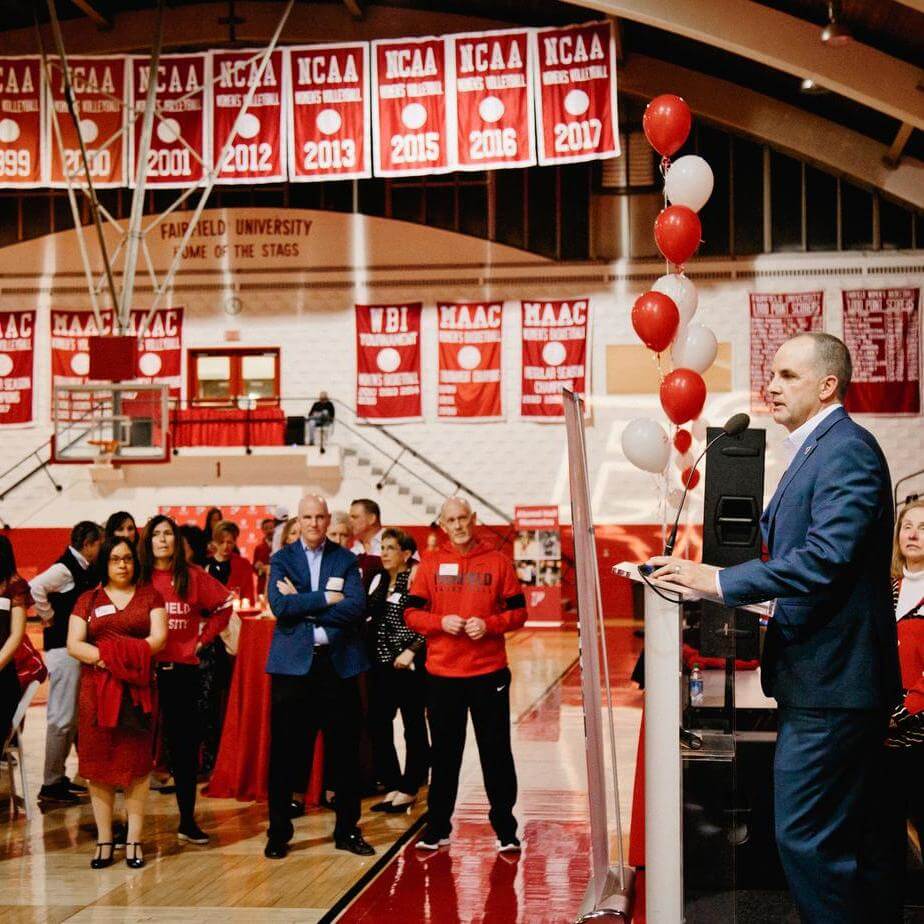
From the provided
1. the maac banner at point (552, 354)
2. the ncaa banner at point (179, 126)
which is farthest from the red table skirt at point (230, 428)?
the ncaa banner at point (179, 126)

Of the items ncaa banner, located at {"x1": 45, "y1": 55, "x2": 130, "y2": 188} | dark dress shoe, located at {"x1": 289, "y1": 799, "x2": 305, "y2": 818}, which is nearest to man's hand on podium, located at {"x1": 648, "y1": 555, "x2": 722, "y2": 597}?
dark dress shoe, located at {"x1": 289, "y1": 799, "x2": 305, "y2": 818}

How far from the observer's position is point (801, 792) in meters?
3.10

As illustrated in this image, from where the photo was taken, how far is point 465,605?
594 centimetres

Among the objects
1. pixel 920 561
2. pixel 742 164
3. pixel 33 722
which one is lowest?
pixel 33 722

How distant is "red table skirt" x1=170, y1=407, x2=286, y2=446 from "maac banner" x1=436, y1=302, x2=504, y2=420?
297 centimetres

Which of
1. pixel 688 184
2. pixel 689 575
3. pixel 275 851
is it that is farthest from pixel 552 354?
pixel 689 575

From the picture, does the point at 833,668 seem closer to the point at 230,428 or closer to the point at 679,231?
the point at 679,231

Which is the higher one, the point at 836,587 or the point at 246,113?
the point at 246,113

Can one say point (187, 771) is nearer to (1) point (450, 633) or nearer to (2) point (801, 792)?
(1) point (450, 633)

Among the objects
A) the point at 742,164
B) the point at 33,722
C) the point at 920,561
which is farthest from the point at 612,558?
the point at 920,561

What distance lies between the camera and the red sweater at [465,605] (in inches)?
232

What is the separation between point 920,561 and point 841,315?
17.1 metres

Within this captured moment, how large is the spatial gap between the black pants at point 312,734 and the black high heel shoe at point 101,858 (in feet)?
2.44

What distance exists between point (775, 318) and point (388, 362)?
684 cm
